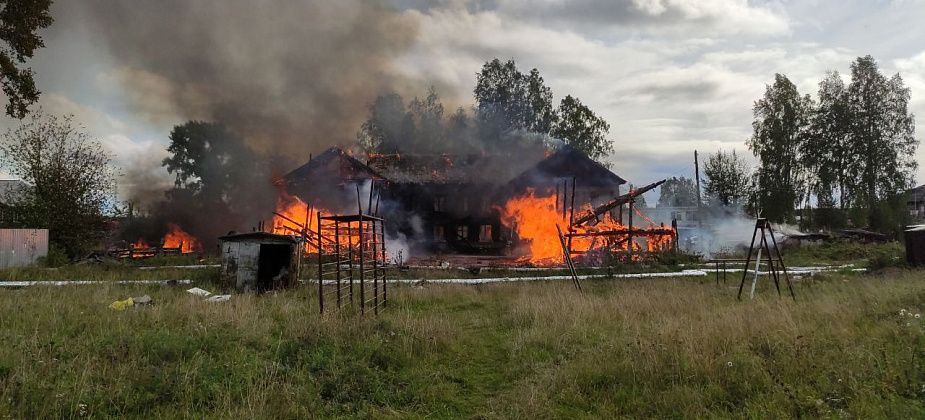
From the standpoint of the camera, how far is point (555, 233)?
28594 mm

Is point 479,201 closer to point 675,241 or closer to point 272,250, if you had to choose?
point 675,241

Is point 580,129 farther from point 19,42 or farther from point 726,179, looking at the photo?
point 19,42

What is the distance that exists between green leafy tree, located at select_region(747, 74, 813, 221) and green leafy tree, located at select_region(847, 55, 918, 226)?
11.8 feet

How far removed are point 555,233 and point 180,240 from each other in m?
29.4

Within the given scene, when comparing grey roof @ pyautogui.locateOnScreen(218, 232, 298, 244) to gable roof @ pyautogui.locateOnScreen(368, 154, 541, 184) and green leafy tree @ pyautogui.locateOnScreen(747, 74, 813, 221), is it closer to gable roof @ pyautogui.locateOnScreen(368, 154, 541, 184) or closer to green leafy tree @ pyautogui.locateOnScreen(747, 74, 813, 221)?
gable roof @ pyautogui.locateOnScreen(368, 154, 541, 184)

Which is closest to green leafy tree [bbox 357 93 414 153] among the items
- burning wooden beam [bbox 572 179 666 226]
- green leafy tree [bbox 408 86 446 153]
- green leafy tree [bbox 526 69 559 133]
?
green leafy tree [bbox 408 86 446 153]

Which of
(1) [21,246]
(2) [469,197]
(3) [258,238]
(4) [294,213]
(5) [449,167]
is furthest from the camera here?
(5) [449,167]

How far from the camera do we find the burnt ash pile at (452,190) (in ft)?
99.5

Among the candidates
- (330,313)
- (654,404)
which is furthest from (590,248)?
(654,404)

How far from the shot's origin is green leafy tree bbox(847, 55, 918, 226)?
39.4 m

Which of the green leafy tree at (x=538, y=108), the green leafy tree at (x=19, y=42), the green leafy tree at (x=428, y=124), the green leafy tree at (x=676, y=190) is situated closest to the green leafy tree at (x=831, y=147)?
the green leafy tree at (x=538, y=108)

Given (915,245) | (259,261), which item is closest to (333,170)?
(259,261)

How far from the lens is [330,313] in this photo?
945 cm

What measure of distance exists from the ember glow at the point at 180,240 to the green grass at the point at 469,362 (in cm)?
3017
